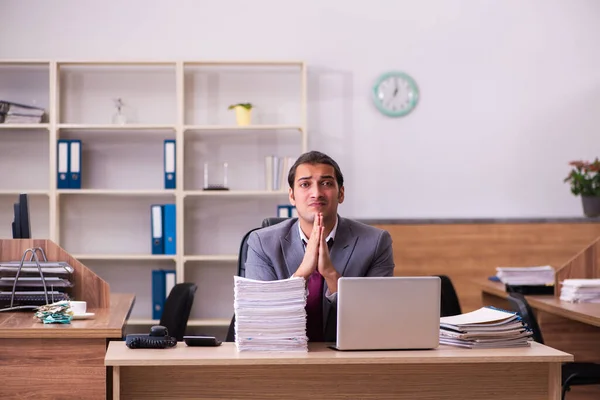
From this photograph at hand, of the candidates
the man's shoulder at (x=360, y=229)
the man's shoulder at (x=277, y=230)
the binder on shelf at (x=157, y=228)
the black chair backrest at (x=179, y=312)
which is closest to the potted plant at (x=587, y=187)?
the binder on shelf at (x=157, y=228)

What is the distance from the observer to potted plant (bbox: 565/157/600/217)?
20.3 ft

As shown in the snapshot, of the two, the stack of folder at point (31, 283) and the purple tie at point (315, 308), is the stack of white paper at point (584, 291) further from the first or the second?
the stack of folder at point (31, 283)

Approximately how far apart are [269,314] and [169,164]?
361cm

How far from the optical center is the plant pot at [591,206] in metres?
6.19

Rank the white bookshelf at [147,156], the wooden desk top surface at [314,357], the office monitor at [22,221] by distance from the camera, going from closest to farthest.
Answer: the wooden desk top surface at [314,357]
the office monitor at [22,221]
the white bookshelf at [147,156]

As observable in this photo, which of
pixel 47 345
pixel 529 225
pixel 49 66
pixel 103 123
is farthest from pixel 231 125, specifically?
pixel 47 345

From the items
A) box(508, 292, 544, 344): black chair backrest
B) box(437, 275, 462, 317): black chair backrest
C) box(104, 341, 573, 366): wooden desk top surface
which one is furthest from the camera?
box(437, 275, 462, 317): black chair backrest

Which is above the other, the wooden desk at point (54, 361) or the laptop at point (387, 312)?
the laptop at point (387, 312)

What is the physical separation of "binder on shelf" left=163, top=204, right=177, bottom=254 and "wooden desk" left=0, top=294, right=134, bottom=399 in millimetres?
2881

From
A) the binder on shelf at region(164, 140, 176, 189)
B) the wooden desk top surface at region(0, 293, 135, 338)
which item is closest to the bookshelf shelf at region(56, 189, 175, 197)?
the binder on shelf at region(164, 140, 176, 189)

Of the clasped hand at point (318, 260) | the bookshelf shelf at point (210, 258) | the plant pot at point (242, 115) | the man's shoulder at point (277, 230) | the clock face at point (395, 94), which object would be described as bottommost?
the bookshelf shelf at point (210, 258)

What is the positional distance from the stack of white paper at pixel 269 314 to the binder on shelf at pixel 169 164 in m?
3.55

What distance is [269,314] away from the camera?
2611 mm

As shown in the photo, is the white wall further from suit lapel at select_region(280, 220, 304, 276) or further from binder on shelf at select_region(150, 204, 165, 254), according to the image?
suit lapel at select_region(280, 220, 304, 276)
